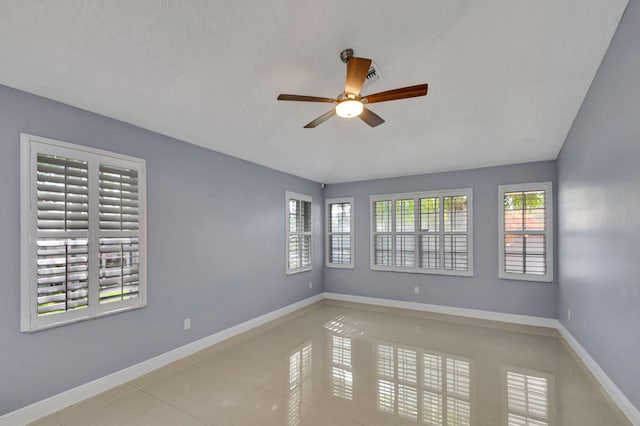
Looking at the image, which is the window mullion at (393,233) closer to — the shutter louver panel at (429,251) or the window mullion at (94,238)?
the shutter louver panel at (429,251)

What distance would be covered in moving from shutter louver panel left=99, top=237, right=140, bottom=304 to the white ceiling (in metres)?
1.26

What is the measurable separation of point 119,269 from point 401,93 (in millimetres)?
3025

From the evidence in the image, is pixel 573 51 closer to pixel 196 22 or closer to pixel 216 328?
pixel 196 22

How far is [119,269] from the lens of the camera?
114 inches

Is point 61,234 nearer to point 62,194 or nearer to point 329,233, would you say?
point 62,194

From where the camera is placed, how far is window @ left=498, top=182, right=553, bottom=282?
4.50 metres

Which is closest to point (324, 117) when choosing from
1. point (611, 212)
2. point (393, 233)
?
point (611, 212)

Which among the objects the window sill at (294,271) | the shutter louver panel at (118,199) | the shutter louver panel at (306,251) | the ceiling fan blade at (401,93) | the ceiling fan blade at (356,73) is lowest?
the window sill at (294,271)

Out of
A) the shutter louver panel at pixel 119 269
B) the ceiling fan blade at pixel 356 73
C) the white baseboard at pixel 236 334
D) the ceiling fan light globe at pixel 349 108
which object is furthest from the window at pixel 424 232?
the shutter louver panel at pixel 119 269

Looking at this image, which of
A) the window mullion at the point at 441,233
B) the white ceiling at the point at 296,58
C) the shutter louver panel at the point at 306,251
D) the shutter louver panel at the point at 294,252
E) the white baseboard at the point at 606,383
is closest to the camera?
the white ceiling at the point at 296,58

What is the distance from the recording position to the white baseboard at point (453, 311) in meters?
4.51

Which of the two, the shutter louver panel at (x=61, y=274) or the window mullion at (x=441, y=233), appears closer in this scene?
the shutter louver panel at (x=61, y=274)

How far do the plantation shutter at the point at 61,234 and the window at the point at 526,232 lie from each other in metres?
5.52

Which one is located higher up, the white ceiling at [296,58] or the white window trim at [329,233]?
the white ceiling at [296,58]
